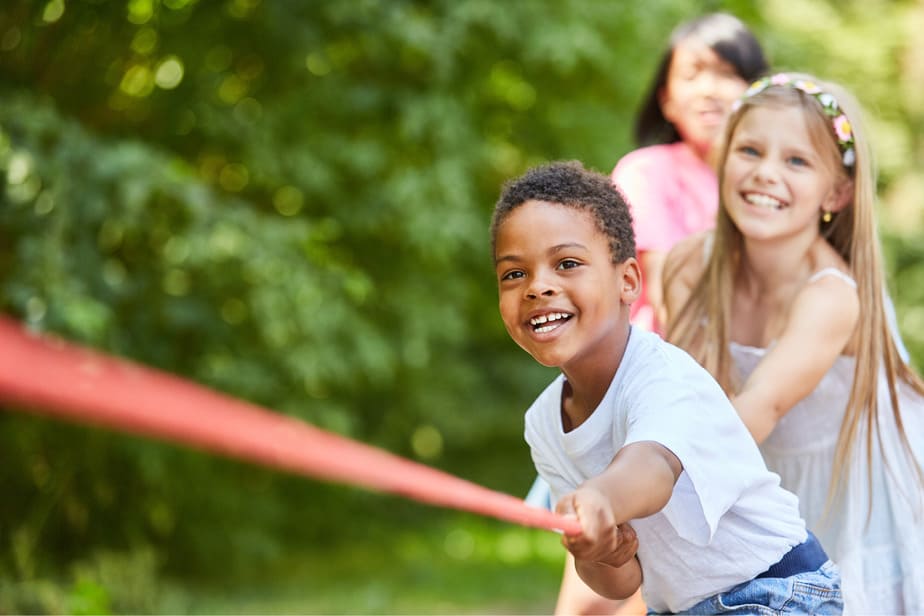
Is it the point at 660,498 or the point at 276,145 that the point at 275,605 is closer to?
the point at 276,145

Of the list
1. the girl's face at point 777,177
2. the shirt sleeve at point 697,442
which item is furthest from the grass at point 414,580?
the shirt sleeve at point 697,442

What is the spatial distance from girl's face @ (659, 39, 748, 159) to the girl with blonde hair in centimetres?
83

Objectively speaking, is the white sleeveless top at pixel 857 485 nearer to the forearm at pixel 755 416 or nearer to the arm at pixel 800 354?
the arm at pixel 800 354

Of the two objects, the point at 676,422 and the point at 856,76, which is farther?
the point at 856,76

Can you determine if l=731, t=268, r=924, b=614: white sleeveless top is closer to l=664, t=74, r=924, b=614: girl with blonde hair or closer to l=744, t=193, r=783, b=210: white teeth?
l=664, t=74, r=924, b=614: girl with blonde hair

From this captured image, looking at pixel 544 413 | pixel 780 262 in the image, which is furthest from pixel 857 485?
pixel 544 413

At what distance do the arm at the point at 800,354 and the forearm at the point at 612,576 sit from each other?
0.48 metres

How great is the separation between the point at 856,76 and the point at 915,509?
9.03m

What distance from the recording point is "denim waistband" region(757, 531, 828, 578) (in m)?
2.14

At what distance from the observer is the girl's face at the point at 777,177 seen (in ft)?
9.25

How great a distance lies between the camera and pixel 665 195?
3.68 meters

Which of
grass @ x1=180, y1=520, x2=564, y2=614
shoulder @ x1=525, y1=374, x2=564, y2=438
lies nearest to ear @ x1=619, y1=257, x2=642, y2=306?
shoulder @ x1=525, y1=374, x2=564, y2=438

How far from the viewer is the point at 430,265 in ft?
24.5

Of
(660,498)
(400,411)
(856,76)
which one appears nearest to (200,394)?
(660,498)
